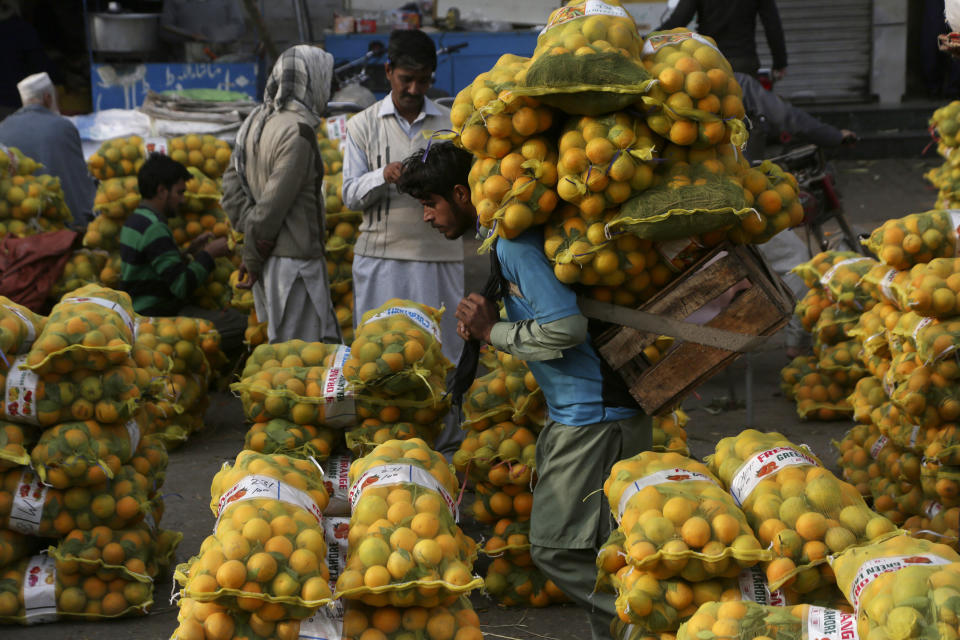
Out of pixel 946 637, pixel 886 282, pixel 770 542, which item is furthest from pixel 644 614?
pixel 886 282

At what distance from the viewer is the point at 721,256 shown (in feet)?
10.2

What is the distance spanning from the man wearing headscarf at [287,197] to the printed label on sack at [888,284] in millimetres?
3054

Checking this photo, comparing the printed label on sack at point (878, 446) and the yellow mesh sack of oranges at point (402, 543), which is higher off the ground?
the yellow mesh sack of oranges at point (402, 543)

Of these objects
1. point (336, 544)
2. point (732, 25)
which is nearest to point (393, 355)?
point (336, 544)

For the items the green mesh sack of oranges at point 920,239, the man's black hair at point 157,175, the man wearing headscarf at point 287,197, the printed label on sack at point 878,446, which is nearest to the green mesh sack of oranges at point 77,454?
the man wearing headscarf at point 287,197

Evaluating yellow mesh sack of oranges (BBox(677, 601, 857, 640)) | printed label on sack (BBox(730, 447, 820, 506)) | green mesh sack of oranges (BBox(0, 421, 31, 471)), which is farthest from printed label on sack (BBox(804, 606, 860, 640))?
green mesh sack of oranges (BBox(0, 421, 31, 471))

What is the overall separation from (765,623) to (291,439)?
2599mm

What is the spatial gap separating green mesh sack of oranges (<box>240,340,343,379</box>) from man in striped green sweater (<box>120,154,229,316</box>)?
1865 millimetres

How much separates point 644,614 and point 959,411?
2.12 metres

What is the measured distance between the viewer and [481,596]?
4.38 m

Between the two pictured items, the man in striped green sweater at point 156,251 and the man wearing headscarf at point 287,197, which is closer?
the man wearing headscarf at point 287,197

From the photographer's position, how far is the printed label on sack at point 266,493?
A: 9.27 feet

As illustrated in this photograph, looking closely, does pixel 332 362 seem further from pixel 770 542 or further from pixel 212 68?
pixel 212 68

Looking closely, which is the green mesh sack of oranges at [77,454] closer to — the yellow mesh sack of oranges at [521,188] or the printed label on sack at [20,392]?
the printed label on sack at [20,392]
